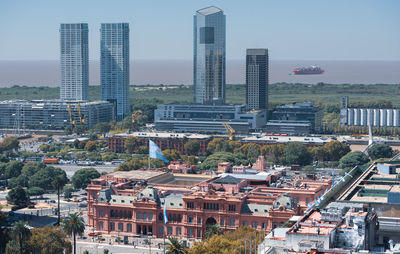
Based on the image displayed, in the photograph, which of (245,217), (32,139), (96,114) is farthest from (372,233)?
(96,114)

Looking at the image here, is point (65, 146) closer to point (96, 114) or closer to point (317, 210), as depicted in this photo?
point (96, 114)

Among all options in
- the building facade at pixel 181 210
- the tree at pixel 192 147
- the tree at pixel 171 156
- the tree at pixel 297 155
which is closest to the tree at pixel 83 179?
the building facade at pixel 181 210

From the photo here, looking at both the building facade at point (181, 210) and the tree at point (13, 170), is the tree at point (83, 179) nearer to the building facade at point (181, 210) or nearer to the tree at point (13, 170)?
the tree at point (13, 170)

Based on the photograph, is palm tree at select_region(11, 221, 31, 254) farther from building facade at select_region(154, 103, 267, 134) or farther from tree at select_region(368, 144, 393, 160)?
building facade at select_region(154, 103, 267, 134)

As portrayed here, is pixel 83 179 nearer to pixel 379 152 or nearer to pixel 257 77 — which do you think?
pixel 379 152

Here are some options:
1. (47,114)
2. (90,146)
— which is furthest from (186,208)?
(47,114)

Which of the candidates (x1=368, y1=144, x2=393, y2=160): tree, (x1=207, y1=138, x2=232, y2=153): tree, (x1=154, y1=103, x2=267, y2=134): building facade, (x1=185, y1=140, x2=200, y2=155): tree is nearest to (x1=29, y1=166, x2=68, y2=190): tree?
(x1=185, y1=140, x2=200, y2=155): tree

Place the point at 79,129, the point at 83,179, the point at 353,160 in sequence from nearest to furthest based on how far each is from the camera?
the point at 83,179 → the point at 353,160 → the point at 79,129
